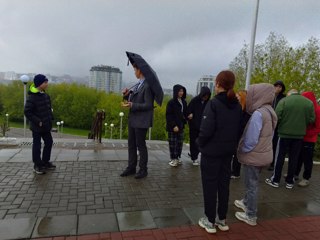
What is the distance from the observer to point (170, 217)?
3641 mm

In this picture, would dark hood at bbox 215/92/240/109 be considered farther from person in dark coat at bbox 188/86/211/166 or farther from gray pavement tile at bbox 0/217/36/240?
person in dark coat at bbox 188/86/211/166

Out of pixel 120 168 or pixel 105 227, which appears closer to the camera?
pixel 105 227

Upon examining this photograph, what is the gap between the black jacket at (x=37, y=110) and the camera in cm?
490

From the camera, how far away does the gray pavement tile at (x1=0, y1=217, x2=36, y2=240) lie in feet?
9.92

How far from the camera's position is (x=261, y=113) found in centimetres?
346

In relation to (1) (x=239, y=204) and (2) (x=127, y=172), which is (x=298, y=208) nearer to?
(1) (x=239, y=204)

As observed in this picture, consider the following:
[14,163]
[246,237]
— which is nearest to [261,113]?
[246,237]

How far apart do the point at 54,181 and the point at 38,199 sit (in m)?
0.79

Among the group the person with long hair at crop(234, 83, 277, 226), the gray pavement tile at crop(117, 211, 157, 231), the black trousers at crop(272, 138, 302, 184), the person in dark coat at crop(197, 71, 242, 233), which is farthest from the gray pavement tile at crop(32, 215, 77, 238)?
the black trousers at crop(272, 138, 302, 184)

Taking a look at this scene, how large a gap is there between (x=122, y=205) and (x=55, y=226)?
3.10 feet

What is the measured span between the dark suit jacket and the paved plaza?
1012 millimetres

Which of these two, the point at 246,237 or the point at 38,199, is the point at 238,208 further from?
the point at 38,199

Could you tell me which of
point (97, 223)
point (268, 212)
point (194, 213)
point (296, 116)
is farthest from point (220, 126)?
point (296, 116)

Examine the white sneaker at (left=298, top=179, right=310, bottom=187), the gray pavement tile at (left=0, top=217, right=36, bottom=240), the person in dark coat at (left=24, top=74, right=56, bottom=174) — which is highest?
the person in dark coat at (left=24, top=74, right=56, bottom=174)
